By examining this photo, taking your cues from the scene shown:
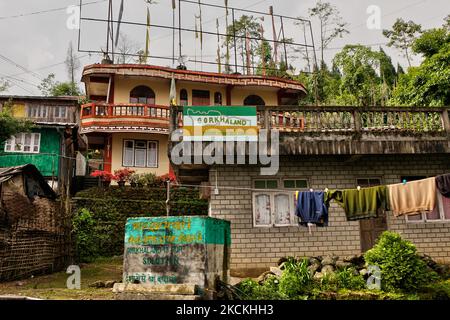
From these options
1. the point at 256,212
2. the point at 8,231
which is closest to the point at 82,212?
the point at 8,231

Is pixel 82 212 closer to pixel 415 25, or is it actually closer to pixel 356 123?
pixel 356 123

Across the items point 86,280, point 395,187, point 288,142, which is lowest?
point 86,280

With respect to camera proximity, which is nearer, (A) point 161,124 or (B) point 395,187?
(B) point 395,187

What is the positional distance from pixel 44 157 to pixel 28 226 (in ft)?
31.6

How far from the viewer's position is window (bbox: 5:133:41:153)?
21078mm

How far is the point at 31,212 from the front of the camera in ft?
41.9

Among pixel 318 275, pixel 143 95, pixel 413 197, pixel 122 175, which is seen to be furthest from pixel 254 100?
pixel 318 275

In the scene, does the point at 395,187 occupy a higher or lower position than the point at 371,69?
lower

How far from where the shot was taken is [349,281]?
9.39 m

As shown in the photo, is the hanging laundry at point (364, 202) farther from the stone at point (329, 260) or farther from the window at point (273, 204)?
the window at point (273, 204)

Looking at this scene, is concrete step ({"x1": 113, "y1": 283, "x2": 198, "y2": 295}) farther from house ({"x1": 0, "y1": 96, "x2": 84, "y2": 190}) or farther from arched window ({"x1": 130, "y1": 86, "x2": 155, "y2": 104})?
arched window ({"x1": 130, "y1": 86, "x2": 155, "y2": 104})

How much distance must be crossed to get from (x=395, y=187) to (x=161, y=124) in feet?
48.0

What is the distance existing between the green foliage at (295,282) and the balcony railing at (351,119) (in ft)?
13.9
